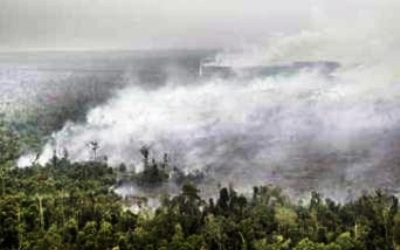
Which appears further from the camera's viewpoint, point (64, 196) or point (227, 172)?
point (227, 172)

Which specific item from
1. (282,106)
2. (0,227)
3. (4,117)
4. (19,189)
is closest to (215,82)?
(282,106)

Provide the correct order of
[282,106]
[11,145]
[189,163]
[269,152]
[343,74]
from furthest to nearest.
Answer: [343,74] → [282,106] → [269,152] → [189,163] → [11,145]

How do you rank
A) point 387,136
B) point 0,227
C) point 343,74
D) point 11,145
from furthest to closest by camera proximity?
point 343,74, point 387,136, point 11,145, point 0,227

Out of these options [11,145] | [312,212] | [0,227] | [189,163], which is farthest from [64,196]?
[189,163]

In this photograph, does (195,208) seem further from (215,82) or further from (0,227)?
(215,82)

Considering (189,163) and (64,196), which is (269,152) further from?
(64,196)

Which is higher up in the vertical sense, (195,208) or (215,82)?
(215,82)

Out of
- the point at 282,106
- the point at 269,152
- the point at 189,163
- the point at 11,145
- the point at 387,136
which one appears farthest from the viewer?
the point at 282,106
